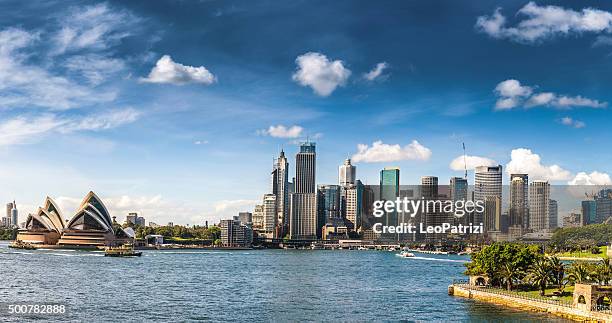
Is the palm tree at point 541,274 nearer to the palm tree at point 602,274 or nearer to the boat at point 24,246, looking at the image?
the palm tree at point 602,274

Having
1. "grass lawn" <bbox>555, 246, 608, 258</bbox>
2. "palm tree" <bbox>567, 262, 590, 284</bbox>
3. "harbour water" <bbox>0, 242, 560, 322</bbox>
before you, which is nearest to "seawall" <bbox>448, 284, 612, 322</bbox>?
"harbour water" <bbox>0, 242, 560, 322</bbox>

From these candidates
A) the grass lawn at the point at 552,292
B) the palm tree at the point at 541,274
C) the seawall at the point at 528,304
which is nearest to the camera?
the seawall at the point at 528,304

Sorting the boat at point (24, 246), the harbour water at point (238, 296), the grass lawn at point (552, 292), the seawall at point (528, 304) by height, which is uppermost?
the grass lawn at point (552, 292)

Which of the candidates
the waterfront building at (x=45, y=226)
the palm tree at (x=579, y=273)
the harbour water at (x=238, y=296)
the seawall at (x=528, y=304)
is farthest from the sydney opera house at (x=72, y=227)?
the palm tree at (x=579, y=273)

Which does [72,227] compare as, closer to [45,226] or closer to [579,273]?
[45,226]

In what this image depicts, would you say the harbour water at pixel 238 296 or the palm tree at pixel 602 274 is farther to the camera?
the palm tree at pixel 602 274

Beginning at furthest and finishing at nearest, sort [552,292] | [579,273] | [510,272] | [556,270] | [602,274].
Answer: [510,272] → [556,270] → [552,292] → [579,273] → [602,274]

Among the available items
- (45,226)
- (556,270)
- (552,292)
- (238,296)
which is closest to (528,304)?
(552,292)

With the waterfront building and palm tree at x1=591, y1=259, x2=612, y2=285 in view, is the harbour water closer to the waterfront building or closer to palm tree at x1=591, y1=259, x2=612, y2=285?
palm tree at x1=591, y1=259, x2=612, y2=285
